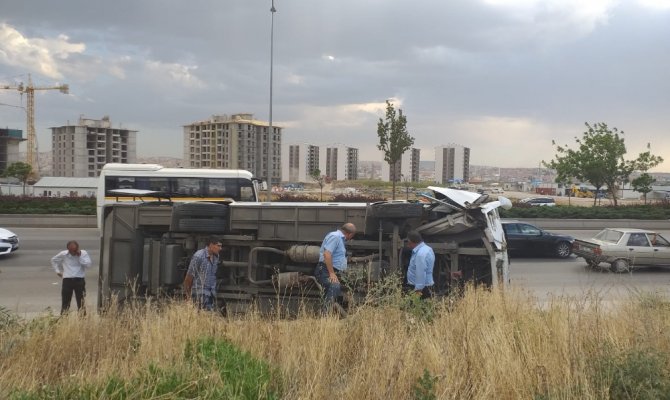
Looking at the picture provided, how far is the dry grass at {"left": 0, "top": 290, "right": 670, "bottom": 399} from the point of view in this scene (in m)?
3.88

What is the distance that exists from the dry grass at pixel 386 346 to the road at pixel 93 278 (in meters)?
3.56

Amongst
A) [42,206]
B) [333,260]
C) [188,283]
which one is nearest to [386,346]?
[333,260]

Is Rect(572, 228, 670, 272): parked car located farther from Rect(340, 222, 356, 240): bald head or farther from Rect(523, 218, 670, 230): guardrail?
Rect(523, 218, 670, 230): guardrail

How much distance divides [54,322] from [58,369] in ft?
3.73

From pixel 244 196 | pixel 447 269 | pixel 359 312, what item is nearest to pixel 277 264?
pixel 447 269

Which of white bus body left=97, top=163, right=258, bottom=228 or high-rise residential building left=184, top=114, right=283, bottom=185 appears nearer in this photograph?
white bus body left=97, top=163, right=258, bottom=228

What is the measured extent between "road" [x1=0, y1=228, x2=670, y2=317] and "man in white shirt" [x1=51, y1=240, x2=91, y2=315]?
566 millimetres

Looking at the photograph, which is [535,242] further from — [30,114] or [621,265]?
[30,114]

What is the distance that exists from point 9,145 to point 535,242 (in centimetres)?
14501

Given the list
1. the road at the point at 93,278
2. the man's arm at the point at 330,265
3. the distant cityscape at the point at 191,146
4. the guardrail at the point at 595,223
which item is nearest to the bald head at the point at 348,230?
the man's arm at the point at 330,265

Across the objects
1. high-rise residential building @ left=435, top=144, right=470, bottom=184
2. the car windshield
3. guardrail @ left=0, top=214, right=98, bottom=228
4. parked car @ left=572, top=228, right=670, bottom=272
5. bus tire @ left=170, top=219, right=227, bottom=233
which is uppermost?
high-rise residential building @ left=435, top=144, right=470, bottom=184

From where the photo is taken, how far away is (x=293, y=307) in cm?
813

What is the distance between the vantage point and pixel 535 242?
18562 mm

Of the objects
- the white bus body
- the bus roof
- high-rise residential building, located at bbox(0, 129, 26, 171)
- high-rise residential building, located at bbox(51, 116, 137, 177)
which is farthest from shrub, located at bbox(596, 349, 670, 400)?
high-rise residential building, located at bbox(0, 129, 26, 171)
